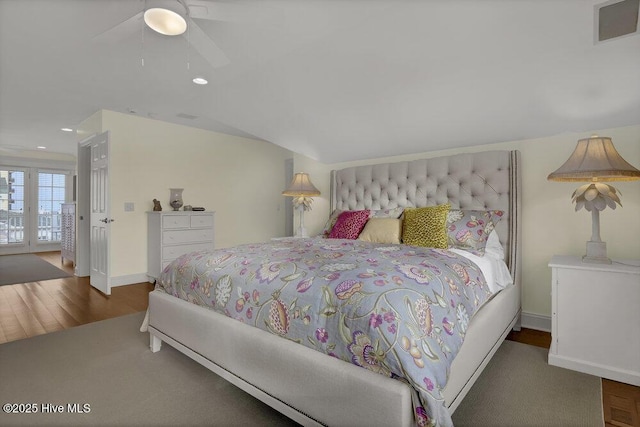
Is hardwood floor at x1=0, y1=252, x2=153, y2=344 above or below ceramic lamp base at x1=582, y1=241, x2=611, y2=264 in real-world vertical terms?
below

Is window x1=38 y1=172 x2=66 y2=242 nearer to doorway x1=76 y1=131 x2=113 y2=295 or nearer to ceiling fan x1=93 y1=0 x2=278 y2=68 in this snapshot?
doorway x1=76 y1=131 x2=113 y2=295

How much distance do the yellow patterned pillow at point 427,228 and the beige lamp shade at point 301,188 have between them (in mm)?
1495

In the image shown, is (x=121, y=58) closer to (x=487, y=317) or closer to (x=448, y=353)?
(x=448, y=353)

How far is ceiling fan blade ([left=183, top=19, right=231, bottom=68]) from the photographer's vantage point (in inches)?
84.1

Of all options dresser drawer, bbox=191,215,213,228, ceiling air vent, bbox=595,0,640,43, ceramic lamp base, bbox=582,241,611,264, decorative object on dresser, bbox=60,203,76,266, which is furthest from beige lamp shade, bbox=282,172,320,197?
decorative object on dresser, bbox=60,203,76,266

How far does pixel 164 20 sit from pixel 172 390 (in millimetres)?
2116

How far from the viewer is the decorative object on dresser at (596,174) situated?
1978mm

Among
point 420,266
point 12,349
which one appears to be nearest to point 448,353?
point 420,266

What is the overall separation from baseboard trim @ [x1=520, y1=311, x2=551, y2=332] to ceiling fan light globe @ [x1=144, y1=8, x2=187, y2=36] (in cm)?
343

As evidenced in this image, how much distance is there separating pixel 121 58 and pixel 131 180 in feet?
6.77

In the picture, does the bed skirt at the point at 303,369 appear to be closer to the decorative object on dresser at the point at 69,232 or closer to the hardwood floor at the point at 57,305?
the hardwood floor at the point at 57,305

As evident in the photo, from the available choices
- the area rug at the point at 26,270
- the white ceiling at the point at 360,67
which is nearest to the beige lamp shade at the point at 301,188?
the white ceiling at the point at 360,67

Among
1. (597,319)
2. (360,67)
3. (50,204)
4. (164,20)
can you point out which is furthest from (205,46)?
(50,204)

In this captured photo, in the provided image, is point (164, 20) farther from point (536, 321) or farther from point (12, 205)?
point (12, 205)
